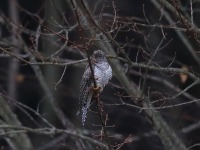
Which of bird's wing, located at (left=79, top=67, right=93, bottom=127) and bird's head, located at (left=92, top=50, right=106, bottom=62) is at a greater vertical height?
bird's head, located at (left=92, top=50, right=106, bottom=62)

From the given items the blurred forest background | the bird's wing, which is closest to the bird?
the bird's wing

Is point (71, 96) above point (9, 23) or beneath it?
beneath

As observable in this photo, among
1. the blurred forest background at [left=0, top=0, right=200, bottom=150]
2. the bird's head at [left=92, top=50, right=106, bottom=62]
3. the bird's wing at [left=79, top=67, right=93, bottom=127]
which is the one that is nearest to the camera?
the bird's wing at [left=79, top=67, right=93, bottom=127]

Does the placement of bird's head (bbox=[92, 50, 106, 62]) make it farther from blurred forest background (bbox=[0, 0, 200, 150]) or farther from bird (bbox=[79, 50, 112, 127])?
blurred forest background (bbox=[0, 0, 200, 150])

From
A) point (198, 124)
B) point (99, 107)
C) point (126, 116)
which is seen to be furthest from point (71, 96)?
point (99, 107)

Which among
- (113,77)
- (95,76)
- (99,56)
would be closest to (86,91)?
(95,76)

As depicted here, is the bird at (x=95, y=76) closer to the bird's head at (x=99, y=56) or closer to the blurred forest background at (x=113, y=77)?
the bird's head at (x=99, y=56)

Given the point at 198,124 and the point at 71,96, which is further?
the point at 71,96

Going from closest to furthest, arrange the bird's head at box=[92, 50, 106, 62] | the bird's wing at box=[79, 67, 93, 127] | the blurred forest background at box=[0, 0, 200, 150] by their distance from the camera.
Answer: the bird's wing at box=[79, 67, 93, 127]
the bird's head at box=[92, 50, 106, 62]
the blurred forest background at box=[0, 0, 200, 150]

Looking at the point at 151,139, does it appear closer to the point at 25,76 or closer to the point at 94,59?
the point at 25,76
